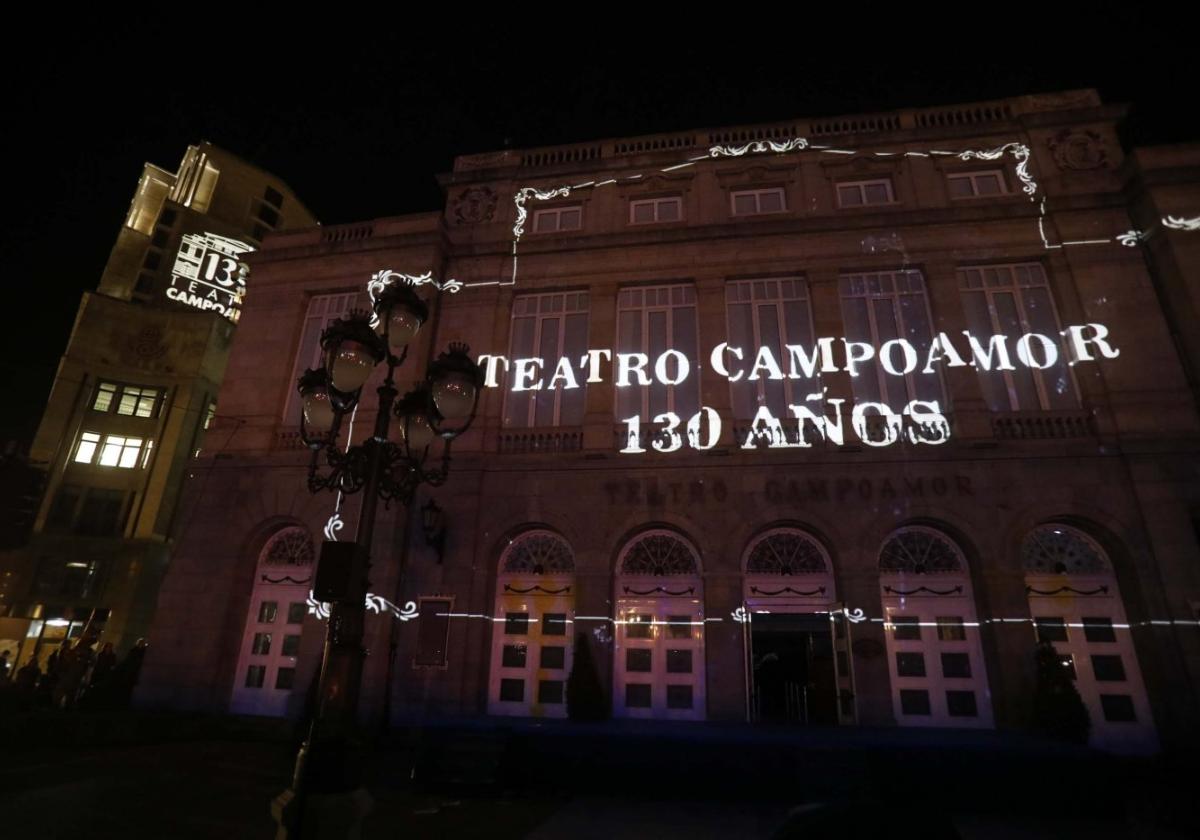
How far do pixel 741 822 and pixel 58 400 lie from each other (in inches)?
1766

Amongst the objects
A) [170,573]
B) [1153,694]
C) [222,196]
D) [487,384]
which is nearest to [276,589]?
[170,573]

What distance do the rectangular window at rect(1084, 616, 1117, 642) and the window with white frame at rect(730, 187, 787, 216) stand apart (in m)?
11.9

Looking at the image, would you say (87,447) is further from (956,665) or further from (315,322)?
(956,665)

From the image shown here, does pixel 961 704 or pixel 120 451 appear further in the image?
pixel 120 451

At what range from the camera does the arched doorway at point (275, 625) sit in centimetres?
1414

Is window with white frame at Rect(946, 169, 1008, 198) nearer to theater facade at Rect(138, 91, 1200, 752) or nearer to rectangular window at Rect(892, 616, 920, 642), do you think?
theater facade at Rect(138, 91, 1200, 752)

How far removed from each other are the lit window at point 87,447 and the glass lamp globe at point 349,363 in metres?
40.8

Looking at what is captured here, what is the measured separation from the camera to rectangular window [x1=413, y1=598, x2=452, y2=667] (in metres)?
13.2

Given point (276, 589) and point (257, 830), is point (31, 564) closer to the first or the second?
point (276, 589)

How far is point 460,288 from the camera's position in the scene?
16734mm

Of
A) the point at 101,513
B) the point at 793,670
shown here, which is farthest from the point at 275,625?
the point at 101,513

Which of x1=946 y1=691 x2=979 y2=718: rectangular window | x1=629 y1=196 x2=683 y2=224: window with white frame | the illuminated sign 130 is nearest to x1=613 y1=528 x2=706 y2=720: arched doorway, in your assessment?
x1=946 y1=691 x2=979 y2=718: rectangular window

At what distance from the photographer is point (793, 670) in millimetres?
12820

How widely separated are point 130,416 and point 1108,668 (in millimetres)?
47168
